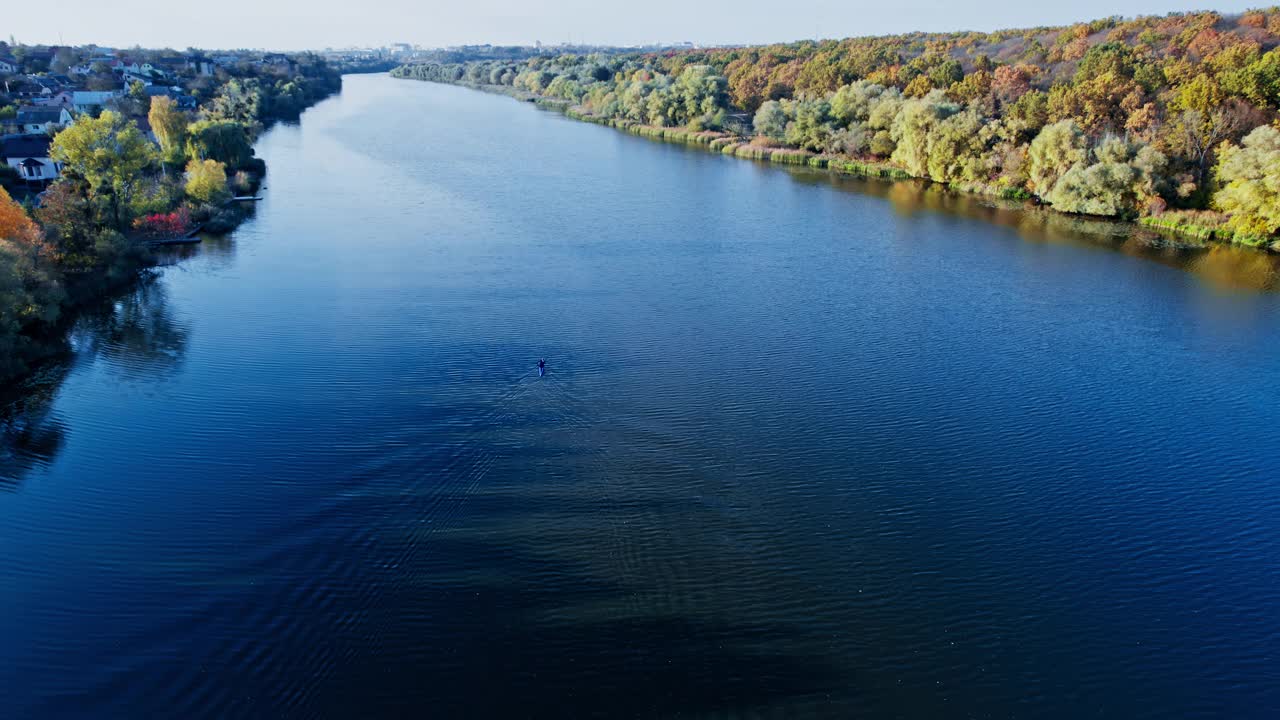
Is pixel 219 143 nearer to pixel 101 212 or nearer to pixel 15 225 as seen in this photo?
pixel 101 212

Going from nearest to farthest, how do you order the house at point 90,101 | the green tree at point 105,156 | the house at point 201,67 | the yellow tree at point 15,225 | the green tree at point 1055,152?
the yellow tree at point 15,225 → the green tree at point 105,156 → the green tree at point 1055,152 → the house at point 90,101 → the house at point 201,67

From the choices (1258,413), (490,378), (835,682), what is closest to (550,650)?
(835,682)

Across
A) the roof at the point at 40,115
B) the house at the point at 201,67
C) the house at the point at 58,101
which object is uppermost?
the house at the point at 201,67

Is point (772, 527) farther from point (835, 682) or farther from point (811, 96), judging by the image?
point (811, 96)

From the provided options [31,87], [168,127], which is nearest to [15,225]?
[168,127]

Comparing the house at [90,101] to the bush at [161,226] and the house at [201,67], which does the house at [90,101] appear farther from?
the house at [201,67]

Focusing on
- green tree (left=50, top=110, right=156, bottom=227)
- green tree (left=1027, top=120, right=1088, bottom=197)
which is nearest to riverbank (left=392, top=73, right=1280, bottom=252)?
green tree (left=1027, top=120, right=1088, bottom=197)

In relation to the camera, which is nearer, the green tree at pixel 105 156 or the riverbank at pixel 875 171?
the green tree at pixel 105 156

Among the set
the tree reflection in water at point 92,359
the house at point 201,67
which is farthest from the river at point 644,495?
the house at point 201,67
